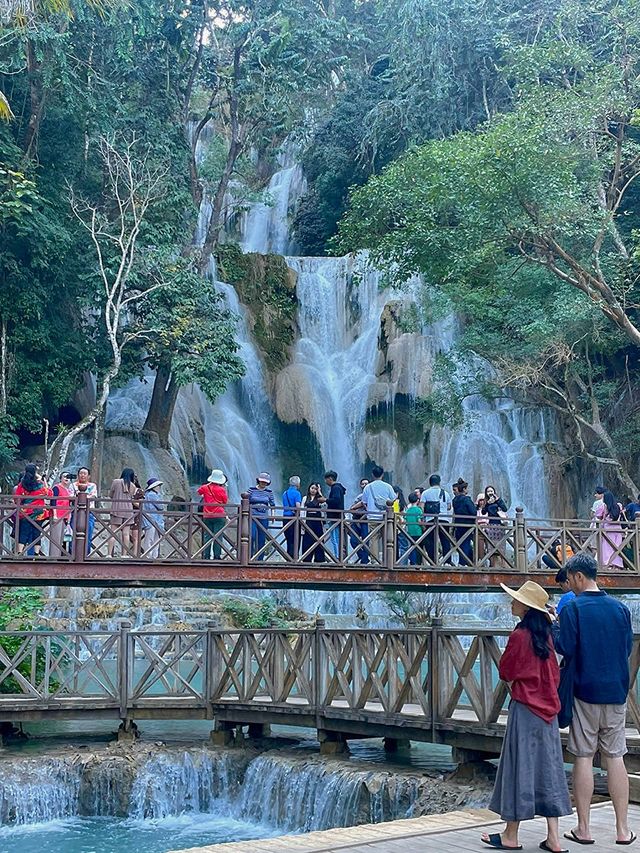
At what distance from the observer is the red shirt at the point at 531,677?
22.2 feet

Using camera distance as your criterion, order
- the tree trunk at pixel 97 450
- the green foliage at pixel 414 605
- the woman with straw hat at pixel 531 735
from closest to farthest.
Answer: the woman with straw hat at pixel 531 735 < the green foliage at pixel 414 605 < the tree trunk at pixel 97 450

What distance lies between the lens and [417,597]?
29047mm

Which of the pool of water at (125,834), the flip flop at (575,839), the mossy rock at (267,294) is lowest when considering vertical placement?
the pool of water at (125,834)

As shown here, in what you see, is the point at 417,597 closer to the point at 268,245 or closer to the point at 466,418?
the point at 466,418

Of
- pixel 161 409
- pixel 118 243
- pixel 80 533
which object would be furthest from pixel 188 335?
pixel 80 533

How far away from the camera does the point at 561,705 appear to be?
272 inches

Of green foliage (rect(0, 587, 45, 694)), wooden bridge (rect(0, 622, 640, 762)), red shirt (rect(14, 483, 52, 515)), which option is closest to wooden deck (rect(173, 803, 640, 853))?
wooden bridge (rect(0, 622, 640, 762))

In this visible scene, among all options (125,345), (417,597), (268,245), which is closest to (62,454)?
(125,345)

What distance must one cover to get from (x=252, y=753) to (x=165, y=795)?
136 centimetres

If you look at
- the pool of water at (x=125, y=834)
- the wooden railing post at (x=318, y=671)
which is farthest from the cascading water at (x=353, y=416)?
the pool of water at (x=125, y=834)

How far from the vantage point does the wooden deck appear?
22.5 feet

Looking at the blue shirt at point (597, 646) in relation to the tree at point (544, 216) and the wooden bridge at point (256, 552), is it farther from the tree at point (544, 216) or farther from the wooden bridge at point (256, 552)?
the tree at point (544, 216)

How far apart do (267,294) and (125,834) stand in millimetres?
24937

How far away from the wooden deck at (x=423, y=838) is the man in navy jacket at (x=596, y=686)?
326mm
